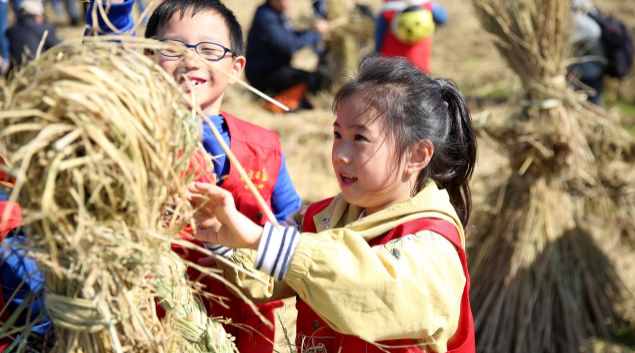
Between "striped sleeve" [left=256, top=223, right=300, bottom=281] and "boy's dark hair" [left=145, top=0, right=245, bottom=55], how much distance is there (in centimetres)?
79

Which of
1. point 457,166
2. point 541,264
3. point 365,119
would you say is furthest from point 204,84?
point 541,264

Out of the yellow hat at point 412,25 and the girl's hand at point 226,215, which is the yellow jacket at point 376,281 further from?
the yellow hat at point 412,25

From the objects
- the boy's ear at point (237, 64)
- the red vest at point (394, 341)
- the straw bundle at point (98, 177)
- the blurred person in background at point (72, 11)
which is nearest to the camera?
the straw bundle at point (98, 177)

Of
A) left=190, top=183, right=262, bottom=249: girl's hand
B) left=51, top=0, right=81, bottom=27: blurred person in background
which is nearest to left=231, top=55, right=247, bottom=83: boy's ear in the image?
left=190, top=183, right=262, bottom=249: girl's hand

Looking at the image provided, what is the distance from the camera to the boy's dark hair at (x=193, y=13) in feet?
7.22

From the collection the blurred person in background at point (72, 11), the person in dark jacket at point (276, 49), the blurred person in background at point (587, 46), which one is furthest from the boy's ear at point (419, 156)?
the blurred person in background at point (72, 11)

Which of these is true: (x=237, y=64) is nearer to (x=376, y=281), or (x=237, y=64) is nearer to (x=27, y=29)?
(x=376, y=281)

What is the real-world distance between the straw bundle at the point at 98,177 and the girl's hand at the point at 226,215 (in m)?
0.08

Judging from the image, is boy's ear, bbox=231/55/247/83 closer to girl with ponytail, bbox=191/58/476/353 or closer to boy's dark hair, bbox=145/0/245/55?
boy's dark hair, bbox=145/0/245/55

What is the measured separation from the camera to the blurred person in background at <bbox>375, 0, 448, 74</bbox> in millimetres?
5691

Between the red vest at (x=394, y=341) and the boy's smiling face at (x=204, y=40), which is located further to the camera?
the boy's smiling face at (x=204, y=40)

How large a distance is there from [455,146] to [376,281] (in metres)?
0.54

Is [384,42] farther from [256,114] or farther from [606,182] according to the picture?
[606,182]

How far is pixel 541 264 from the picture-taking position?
391cm
